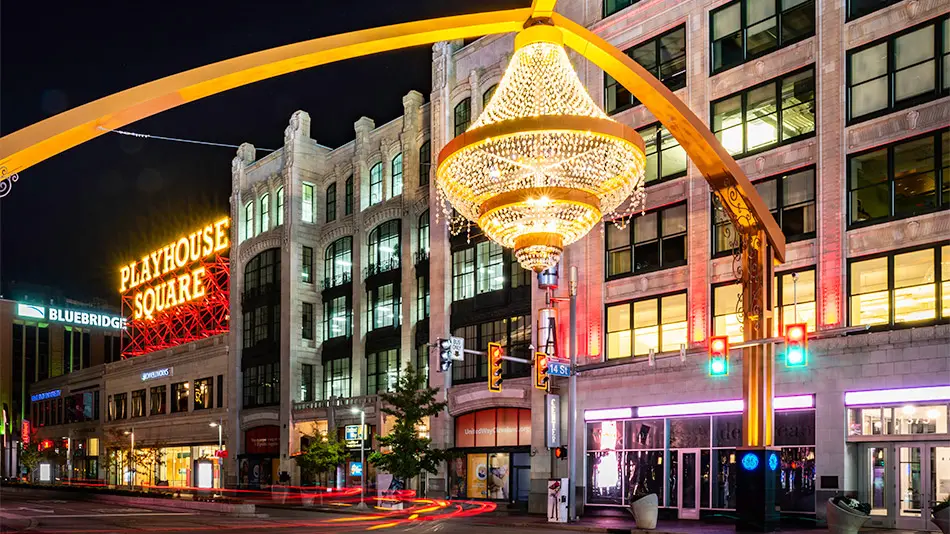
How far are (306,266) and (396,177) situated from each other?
1133 centimetres

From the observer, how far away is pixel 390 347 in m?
59.9

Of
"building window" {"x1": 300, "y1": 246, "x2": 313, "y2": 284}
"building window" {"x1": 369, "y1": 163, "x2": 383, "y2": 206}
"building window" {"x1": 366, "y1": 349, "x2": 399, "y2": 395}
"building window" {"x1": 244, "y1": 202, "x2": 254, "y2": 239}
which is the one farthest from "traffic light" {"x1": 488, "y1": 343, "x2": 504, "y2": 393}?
"building window" {"x1": 244, "y1": 202, "x2": 254, "y2": 239}

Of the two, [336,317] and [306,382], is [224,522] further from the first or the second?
[306,382]

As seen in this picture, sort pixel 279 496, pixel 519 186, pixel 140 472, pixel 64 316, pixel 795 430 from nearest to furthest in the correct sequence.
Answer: pixel 519 186
pixel 795 430
pixel 279 496
pixel 140 472
pixel 64 316

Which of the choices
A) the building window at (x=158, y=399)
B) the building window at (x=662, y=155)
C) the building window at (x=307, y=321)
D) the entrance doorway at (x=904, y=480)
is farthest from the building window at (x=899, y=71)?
the building window at (x=158, y=399)

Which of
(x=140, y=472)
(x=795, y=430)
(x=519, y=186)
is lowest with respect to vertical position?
(x=140, y=472)

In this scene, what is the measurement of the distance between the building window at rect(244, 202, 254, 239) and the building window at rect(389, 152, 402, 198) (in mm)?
17662

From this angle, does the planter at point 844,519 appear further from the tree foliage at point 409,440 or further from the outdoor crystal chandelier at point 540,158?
the tree foliage at point 409,440

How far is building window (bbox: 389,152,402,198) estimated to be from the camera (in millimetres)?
60812

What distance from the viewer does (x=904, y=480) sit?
31.7 m

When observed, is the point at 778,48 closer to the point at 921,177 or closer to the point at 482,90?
the point at 921,177

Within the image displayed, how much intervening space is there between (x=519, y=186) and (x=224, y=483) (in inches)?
2380

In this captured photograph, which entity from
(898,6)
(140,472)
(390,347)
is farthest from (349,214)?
(898,6)

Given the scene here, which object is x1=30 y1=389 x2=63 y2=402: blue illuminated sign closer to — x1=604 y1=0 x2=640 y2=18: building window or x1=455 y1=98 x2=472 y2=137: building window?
x1=455 y1=98 x2=472 y2=137: building window
